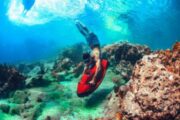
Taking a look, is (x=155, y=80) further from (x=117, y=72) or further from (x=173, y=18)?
(x=173, y=18)

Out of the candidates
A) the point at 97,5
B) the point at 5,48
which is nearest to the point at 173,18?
the point at 97,5

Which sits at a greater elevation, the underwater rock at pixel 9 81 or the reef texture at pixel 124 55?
the reef texture at pixel 124 55

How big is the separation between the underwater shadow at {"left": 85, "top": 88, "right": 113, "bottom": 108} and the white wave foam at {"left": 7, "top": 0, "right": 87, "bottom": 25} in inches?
893

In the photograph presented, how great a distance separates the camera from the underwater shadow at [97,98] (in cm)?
785

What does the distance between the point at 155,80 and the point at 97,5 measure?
26.3m

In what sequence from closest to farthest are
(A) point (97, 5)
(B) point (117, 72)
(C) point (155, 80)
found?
(C) point (155, 80) < (B) point (117, 72) < (A) point (97, 5)

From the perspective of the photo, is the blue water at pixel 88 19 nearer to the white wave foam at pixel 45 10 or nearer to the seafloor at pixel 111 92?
the white wave foam at pixel 45 10

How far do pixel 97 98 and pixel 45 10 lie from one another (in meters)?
31.2

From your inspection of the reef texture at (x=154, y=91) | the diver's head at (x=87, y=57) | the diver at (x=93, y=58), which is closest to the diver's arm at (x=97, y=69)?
the diver at (x=93, y=58)

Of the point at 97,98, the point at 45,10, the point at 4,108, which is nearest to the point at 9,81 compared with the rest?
the point at 4,108

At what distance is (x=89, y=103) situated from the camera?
7.88 meters

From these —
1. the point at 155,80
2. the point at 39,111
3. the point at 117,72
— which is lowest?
the point at 155,80

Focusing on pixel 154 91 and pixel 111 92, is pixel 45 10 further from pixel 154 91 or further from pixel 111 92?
pixel 154 91

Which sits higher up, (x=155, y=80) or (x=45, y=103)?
(x=45, y=103)
